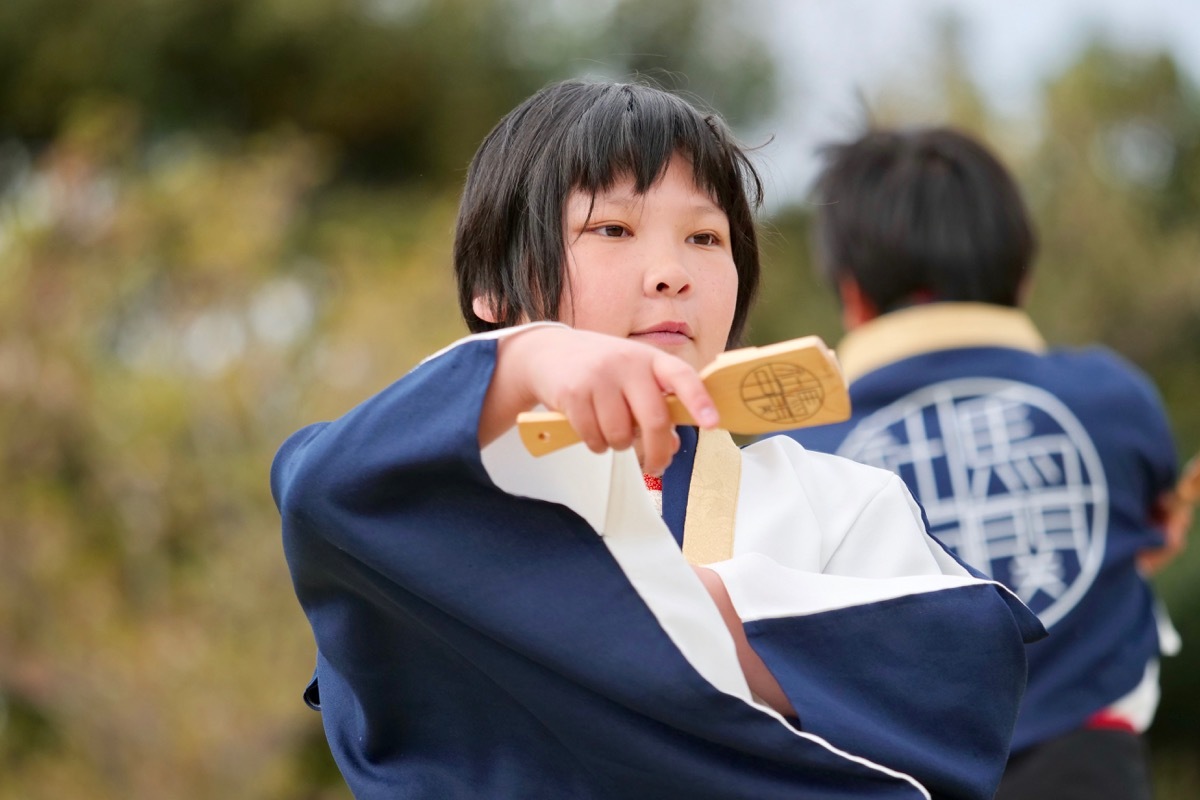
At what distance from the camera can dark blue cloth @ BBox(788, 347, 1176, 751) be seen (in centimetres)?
234

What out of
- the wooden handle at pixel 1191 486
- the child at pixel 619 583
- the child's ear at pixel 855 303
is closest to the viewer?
the child at pixel 619 583

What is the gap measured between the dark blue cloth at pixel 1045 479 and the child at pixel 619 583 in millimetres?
1096

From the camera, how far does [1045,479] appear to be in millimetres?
2391

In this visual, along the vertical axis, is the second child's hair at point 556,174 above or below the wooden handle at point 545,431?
above

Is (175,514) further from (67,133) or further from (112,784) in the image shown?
(67,133)

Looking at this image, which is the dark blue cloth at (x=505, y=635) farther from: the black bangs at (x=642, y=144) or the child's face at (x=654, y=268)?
the black bangs at (x=642, y=144)

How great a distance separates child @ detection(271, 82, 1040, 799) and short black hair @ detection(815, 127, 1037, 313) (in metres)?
1.27

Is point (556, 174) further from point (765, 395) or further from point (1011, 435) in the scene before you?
point (1011, 435)

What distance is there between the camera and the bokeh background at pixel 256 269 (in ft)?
17.2

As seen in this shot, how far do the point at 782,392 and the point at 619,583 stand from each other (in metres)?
0.23

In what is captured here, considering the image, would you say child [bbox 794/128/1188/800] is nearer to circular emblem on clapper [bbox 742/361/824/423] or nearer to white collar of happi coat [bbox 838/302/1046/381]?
white collar of happi coat [bbox 838/302/1046/381]

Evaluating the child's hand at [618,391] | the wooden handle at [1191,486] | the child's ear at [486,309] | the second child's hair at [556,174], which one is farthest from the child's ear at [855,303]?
the child's hand at [618,391]

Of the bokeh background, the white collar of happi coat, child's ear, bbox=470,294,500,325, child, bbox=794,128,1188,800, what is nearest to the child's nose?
child's ear, bbox=470,294,500,325

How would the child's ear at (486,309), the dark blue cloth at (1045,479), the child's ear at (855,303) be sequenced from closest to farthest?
the child's ear at (486,309), the dark blue cloth at (1045,479), the child's ear at (855,303)
